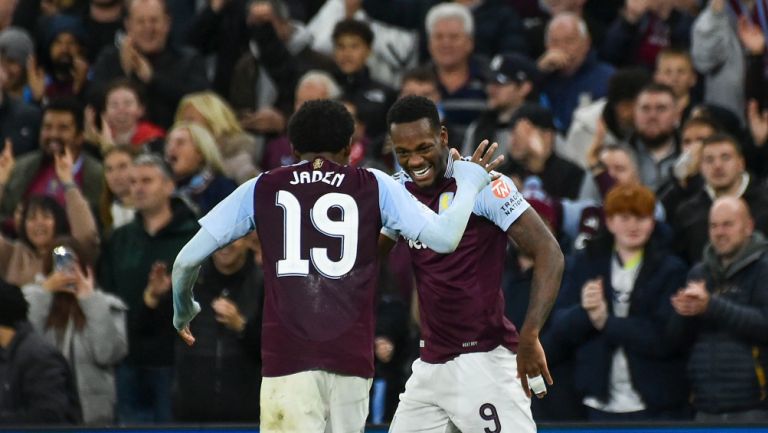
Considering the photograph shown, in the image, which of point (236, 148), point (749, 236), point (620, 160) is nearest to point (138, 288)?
point (236, 148)

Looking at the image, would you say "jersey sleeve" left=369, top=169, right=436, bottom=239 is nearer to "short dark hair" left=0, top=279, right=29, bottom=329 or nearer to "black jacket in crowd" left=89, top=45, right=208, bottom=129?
"short dark hair" left=0, top=279, right=29, bottom=329

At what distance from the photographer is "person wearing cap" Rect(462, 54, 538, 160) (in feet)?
37.7

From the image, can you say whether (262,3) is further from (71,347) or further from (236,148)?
(71,347)

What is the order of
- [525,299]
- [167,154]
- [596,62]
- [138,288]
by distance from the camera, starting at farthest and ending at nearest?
1. [596,62]
2. [167,154]
3. [138,288]
4. [525,299]

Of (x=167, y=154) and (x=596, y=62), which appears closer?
(x=167, y=154)

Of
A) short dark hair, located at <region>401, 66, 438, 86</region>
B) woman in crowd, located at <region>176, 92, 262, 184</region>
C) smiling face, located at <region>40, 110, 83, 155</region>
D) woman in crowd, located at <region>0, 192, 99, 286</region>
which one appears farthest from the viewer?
smiling face, located at <region>40, 110, 83, 155</region>

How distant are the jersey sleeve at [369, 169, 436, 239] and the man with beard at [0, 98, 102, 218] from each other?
17.1 ft

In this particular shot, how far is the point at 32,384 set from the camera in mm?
9422

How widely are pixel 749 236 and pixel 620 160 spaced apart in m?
1.47

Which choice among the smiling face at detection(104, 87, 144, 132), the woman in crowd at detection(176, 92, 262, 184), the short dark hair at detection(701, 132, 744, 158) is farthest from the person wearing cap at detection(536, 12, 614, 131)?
the smiling face at detection(104, 87, 144, 132)

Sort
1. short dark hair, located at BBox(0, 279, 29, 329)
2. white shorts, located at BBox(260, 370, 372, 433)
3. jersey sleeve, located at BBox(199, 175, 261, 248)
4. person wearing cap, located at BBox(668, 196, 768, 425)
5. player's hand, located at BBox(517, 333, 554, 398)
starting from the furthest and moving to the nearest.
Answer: short dark hair, located at BBox(0, 279, 29, 329), person wearing cap, located at BBox(668, 196, 768, 425), player's hand, located at BBox(517, 333, 554, 398), jersey sleeve, located at BBox(199, 175, 261, 248), white shorts, located at BBox(260, 370, 372, 433)

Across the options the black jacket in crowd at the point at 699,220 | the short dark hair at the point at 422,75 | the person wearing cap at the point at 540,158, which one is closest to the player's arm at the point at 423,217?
the black jacket in crowd at the point at 699,220

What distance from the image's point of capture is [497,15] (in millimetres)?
13289

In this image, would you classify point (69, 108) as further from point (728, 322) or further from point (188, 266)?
point (188, 266)
